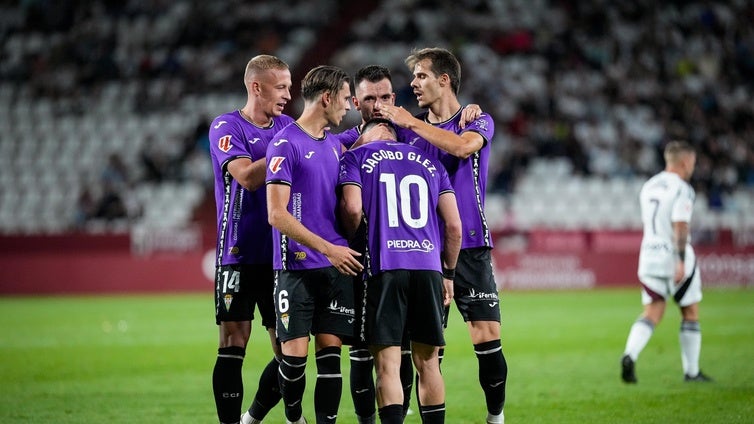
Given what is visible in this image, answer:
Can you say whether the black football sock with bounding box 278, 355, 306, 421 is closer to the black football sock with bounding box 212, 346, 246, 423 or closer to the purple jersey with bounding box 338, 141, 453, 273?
the black football sock with bounding box 212, 346, 246, 423

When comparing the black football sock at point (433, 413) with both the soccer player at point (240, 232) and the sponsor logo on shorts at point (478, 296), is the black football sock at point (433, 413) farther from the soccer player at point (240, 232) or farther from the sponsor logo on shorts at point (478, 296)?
the soccer player at point (240, 232)

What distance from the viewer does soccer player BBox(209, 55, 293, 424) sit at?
24.0 ft

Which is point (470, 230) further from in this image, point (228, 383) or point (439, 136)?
point (228, 383)

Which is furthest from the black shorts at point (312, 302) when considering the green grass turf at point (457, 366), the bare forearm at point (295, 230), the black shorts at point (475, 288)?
the green grass turf at point (457, 366)

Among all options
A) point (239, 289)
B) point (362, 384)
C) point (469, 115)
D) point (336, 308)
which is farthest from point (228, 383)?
point (469, 115)

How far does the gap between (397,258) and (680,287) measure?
18.1ft

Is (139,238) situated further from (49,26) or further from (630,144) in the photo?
(630,144)

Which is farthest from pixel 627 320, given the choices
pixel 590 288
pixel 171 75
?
pixel 171 75

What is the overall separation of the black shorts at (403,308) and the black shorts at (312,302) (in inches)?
8.7

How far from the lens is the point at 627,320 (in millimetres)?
17094

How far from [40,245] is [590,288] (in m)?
13.2

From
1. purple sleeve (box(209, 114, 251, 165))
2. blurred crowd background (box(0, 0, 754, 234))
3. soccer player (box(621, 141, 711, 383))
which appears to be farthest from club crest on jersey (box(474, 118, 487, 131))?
Result: blurred crowd background (box(0, 0, 754, 234))

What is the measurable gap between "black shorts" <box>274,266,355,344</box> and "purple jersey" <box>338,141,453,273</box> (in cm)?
31

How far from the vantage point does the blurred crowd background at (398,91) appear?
25828 mm
